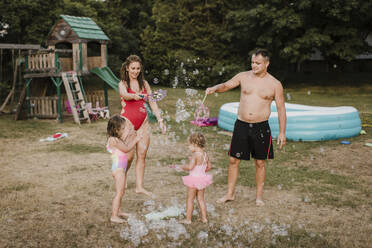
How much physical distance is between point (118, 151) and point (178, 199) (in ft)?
4.26

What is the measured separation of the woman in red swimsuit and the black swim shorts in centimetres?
110

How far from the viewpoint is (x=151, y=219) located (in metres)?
4.29

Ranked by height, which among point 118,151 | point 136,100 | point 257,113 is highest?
point 136,100

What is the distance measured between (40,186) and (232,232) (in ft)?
11.0

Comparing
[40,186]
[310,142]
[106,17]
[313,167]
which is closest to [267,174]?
[313,167]

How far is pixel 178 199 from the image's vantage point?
16.5ft

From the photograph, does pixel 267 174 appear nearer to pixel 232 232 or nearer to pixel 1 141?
pixel 232 232

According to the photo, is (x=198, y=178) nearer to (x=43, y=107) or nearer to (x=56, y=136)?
(x=56, y=136)

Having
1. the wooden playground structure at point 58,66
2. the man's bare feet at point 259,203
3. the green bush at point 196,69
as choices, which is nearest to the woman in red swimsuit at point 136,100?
the man's bare feet at point 259,203

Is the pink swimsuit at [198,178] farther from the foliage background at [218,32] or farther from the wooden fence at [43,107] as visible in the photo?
the foliage background at [218,32]

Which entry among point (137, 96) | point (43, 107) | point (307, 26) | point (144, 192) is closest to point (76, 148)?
point (144, 192)

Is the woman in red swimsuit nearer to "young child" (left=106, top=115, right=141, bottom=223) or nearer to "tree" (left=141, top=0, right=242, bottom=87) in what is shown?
"young child" (left=106, top=115, right=141, bottom=223)

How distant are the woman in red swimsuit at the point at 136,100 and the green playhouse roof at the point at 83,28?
30.3ft

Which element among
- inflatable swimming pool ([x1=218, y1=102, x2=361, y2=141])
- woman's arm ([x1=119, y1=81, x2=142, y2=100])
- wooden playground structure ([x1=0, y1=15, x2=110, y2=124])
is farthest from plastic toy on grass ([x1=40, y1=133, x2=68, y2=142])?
inflatable swimming pool ([x1=218, y1=102, x2=361, y2=141])
